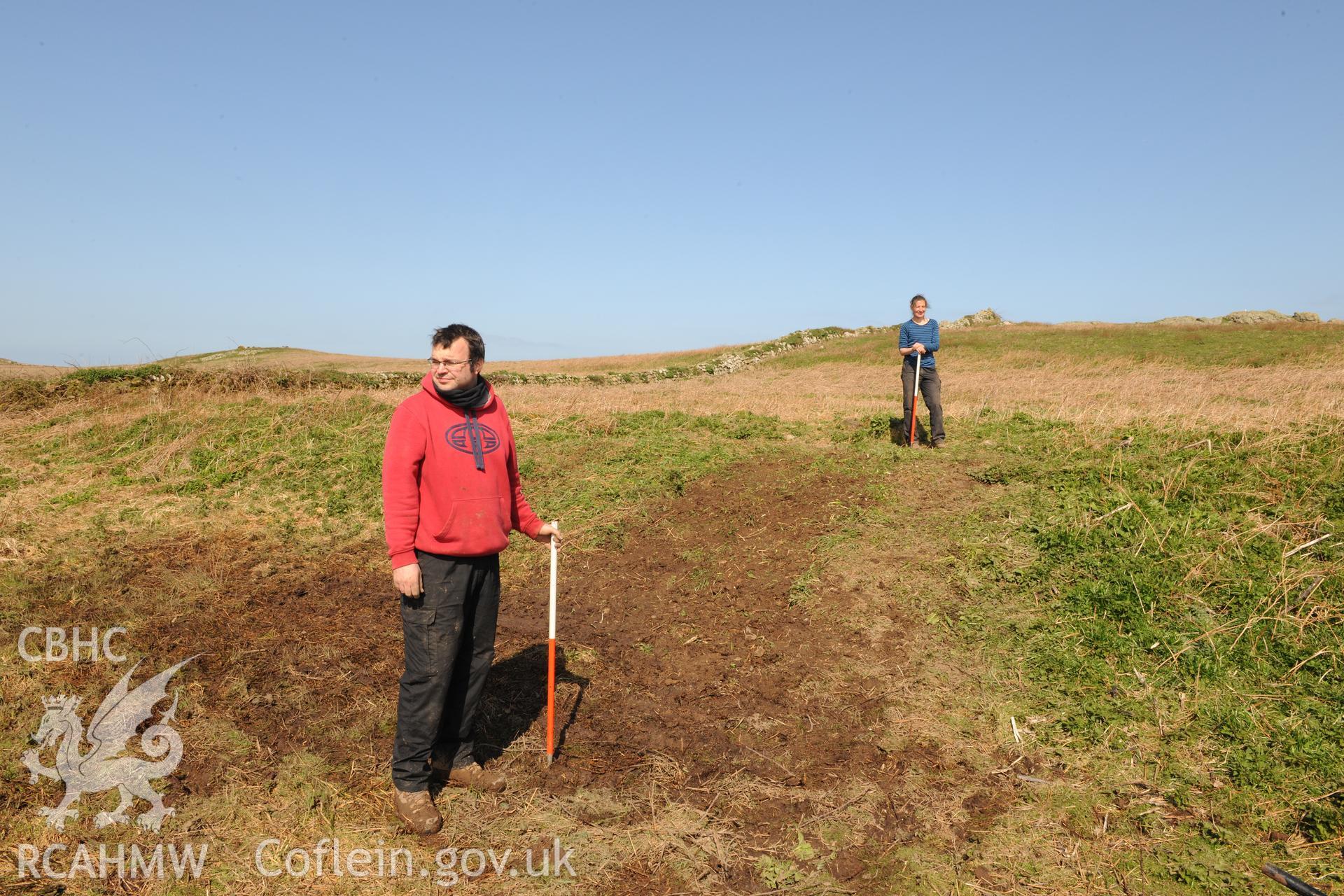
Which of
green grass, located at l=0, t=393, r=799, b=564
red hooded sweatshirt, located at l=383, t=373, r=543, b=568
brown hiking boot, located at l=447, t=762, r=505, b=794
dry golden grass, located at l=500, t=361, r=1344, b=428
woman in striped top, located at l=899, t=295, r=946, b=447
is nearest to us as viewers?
red hooded sweatshirt, located at l=383, t=373, r=543, b=568

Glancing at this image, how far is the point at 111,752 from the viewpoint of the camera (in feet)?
15.6

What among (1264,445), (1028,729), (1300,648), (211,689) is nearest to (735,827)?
(1028,729)

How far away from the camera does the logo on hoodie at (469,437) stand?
13.9 feet

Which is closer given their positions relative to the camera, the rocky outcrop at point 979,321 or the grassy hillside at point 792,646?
the grassy hillside at point 792,646

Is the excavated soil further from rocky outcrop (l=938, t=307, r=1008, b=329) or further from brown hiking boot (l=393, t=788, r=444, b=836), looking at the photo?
rocky outcrop (l=938, t=307, r=1008, b=329)

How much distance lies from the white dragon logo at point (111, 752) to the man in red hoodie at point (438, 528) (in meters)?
1.48

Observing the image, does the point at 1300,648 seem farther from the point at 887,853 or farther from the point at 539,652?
the point at 539,652

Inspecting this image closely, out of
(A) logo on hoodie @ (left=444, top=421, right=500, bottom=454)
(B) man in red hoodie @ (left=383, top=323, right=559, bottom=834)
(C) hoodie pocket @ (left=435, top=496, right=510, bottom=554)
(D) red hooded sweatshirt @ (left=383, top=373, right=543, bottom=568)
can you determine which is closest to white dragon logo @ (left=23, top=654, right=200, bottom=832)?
(B) man in red hoodie @ (left=383, top=323, right=559, bottom=834)

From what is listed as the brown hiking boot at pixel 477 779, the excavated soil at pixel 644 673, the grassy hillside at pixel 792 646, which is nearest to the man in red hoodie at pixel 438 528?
the brown hiking boot at pixel 477 779

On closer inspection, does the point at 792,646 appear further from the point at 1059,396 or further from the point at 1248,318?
the point at 1248,318

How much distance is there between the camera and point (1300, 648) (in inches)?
219

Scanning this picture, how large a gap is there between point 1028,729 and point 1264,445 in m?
5.75

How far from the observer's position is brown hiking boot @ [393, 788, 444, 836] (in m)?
4.20

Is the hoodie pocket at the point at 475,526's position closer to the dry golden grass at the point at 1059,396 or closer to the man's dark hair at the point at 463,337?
the man's dark hair at the point at 463,337
